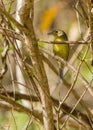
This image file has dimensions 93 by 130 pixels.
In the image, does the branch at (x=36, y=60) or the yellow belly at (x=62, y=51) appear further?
the yellow belly at (x=62, y=51)

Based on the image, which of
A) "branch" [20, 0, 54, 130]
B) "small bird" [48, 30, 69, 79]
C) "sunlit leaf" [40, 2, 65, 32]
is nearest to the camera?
"branch" [20, 0, 54, 130]

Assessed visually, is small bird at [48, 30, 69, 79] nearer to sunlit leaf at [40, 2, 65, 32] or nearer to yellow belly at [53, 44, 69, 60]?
yellow belly at [53, 44, 69, 60]

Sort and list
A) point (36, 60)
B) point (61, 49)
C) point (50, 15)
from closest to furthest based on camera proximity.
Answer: point (36, 60)
point (61, 49)
point (50, 15)

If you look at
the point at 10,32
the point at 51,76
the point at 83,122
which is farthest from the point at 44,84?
the point at 51,76

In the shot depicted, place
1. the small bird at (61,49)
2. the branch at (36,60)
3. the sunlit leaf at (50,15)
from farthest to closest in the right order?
1. the sunlit leaf at (50,15)
2. the small bird at (61,49)
3. the branch at (36,60)

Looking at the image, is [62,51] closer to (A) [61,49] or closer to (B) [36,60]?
(A) [61,49]

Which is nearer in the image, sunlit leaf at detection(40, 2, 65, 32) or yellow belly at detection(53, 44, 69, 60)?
yellow belly at detection(53, 44, 69, 60)

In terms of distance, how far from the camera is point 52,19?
6266 mm

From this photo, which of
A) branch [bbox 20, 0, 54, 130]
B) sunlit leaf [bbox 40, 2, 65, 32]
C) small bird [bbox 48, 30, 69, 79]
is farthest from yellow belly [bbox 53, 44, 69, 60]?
sunlit leaf [bbox 40, 2, 65, 32]

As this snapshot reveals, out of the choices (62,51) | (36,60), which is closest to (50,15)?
(62,51)

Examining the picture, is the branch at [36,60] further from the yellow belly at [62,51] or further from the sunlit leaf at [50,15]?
the sunlit leaf at [50,15]

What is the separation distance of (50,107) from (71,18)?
14.5 ft

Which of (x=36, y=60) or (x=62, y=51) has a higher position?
(x=36, y=60)

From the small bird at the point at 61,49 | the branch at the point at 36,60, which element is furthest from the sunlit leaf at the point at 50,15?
the branch at the point at 36,60
